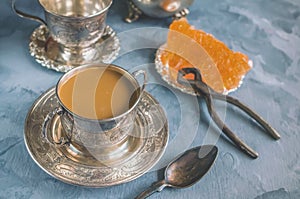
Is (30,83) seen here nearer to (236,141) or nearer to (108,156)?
(108,156)

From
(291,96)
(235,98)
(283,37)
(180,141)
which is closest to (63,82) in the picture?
(180,141)

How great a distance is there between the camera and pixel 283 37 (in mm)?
1077

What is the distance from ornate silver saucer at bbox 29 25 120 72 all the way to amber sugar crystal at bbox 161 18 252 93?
5.0 inches

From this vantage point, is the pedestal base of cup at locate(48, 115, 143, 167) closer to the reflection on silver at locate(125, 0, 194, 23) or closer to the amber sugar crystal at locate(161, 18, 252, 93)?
the amber sugar crystal at locate(161, 18, 252, 93)

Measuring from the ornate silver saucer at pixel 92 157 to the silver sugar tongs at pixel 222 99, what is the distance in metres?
0.10

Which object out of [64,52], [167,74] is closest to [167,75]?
[167,74]

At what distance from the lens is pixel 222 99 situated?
0.88 meters

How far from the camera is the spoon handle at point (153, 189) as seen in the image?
0.71 m

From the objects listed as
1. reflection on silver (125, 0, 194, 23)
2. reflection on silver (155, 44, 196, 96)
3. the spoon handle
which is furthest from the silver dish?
the spoon handle

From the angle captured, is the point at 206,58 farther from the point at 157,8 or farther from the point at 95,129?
the point at 95,129

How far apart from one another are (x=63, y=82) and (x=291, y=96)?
488 millimetres

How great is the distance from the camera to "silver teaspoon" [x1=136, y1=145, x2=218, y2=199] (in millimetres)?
731

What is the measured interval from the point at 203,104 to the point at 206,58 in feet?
0.36

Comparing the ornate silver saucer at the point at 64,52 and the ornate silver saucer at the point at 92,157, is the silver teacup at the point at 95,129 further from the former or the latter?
the ornate silver saucer at the point at 64,52
